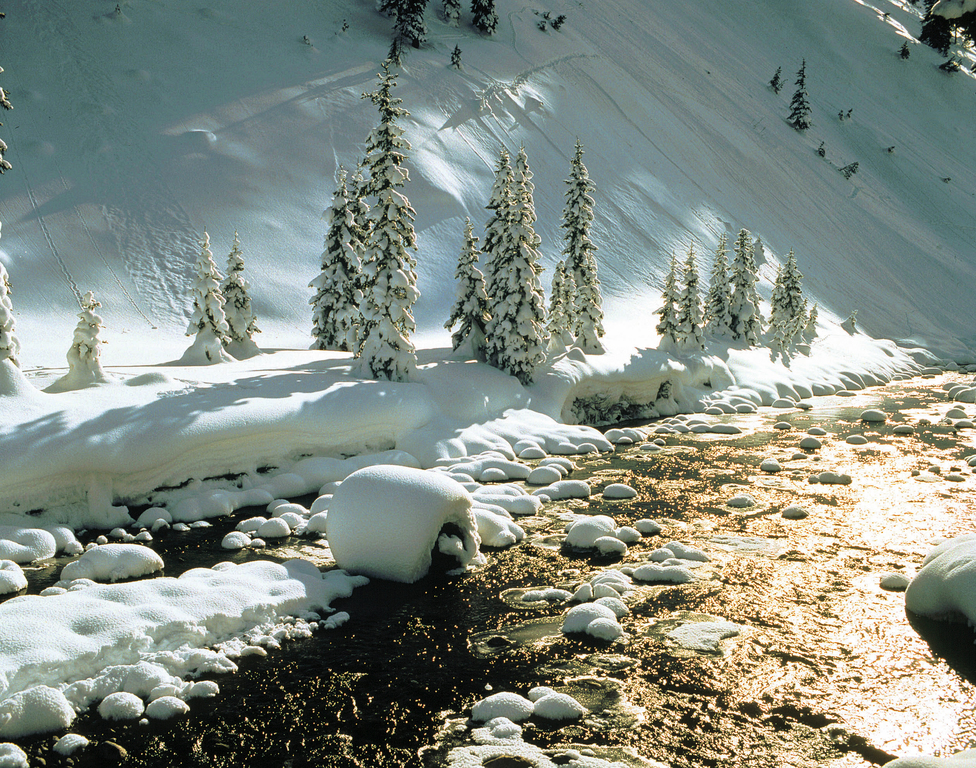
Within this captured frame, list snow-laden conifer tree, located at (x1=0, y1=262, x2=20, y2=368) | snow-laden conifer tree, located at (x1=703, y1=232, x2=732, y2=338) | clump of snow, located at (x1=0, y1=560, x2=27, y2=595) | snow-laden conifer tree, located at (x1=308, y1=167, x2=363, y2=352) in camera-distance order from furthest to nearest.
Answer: snow-laden conifer tree, located at (x1=703, y1=232, x2=732, y2=338)
snow-laden conifer tree, located at (x1=308, y1=167, x2=363, y2=352)
snow-laden conifer tree, located at (x1=0, y1=262, x2=20, y2=368)
clump of snow, located at (x1=0, y1=560, x2=27, y2=595)

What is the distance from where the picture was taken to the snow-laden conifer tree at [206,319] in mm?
26094

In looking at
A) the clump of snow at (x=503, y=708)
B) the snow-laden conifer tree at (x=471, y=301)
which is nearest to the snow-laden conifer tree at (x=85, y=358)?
the snow-laden conifer tree at (x=471, y=301)

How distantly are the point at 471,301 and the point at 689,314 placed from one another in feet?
37.8

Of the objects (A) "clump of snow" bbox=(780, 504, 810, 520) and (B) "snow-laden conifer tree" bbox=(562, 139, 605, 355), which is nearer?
(A) "clump of snow" bbox=(780, 504, 810, 520)

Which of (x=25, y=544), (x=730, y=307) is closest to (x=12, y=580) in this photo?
(x=25, y=544)

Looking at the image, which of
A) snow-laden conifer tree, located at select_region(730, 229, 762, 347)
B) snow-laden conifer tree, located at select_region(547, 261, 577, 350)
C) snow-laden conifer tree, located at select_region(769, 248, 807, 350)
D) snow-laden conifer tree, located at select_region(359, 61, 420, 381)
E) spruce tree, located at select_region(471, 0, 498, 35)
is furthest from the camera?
spruce tree, located at select_region(471, 0, 498, 35)

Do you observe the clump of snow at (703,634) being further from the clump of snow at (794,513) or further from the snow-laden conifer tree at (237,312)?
the snow-laden conifer tree at (237,312)

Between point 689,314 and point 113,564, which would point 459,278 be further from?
point 113,564

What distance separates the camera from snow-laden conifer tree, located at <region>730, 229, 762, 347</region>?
3881 cm

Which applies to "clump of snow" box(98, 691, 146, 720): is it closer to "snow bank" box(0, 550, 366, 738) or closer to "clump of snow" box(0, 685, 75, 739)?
"snow bank" box(0, 550, 366, 738)

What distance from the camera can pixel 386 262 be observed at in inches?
904

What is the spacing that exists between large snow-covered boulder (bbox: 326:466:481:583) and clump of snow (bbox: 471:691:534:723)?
384 cm

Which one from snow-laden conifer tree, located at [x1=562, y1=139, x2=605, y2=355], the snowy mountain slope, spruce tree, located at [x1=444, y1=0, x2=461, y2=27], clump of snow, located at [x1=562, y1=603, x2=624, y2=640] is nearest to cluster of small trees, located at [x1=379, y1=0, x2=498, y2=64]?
spruce tree, located at [x1=444, y1=0, x2=461, y2=27]

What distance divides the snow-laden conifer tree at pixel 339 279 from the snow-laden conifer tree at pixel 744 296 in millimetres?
20088
